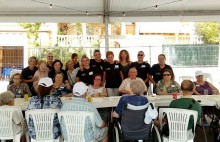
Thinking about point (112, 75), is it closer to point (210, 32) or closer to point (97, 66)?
point (97, 66)

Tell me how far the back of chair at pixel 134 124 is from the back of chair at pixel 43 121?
0.83m

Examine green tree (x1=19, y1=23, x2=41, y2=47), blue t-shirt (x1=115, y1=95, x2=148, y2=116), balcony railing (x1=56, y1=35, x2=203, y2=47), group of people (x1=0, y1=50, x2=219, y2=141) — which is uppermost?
green tree (x1=19, y1=23, x2=41, y2=47)

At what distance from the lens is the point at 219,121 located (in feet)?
16.7

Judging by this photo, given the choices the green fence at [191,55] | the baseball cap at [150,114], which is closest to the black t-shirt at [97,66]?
the baseball cap at [150,114]


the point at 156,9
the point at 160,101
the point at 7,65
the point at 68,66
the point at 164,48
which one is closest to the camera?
the point at 160,101

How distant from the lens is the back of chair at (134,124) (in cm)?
377

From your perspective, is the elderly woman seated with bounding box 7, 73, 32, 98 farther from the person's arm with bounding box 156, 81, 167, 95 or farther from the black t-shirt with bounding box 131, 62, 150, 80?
the person's arm with bounding box 156, 81, 167, 95

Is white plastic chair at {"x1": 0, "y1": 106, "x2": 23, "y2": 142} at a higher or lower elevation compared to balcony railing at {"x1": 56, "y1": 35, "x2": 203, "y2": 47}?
lower

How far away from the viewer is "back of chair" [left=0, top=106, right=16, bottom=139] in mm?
3828

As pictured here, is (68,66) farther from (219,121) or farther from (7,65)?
(7,65)

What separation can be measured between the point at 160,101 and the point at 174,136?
1116 mm

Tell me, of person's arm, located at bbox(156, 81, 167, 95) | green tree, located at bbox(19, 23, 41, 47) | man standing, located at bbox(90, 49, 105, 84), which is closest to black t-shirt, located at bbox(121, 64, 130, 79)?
man standing, located at bbox(90, 49, 105, 84)

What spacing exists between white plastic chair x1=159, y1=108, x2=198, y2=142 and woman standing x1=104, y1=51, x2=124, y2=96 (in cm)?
253

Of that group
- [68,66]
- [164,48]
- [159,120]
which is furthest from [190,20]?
[159,120]
